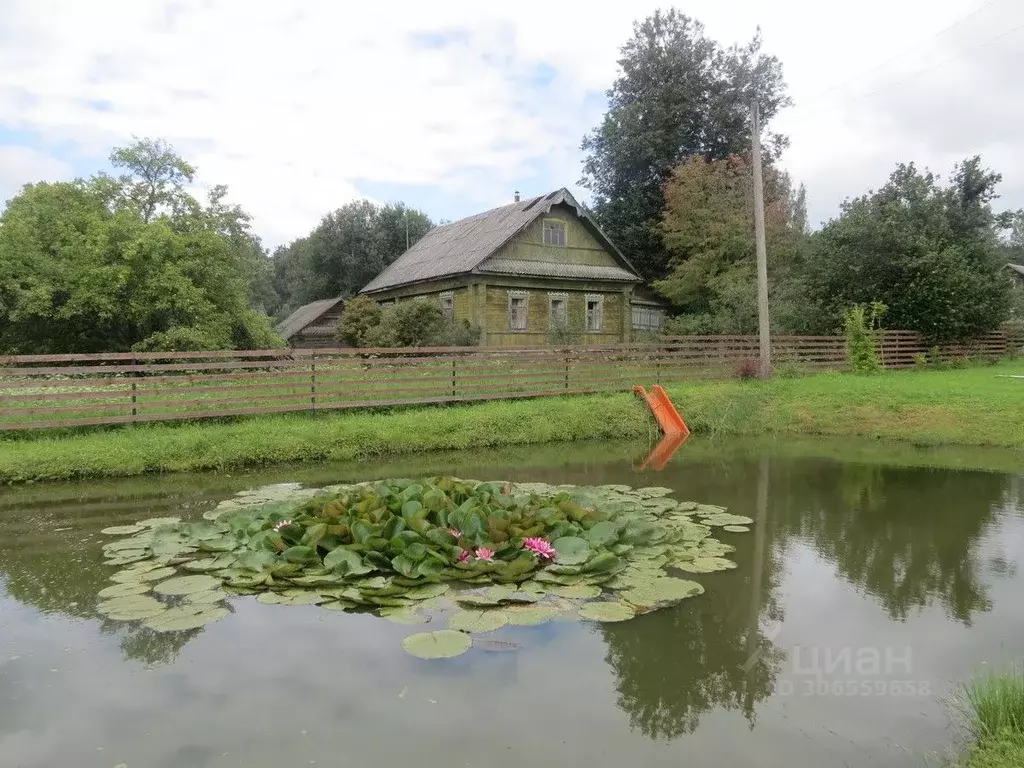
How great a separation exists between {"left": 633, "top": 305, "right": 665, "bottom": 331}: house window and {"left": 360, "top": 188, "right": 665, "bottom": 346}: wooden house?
33.4 inches

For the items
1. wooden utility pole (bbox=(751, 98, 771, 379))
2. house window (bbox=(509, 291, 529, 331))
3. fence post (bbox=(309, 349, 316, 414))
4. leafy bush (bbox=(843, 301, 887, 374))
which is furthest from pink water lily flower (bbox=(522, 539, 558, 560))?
house window (bbox=(509, 291, 529, 331))

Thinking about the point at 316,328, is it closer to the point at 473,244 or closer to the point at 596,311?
the point at 473,244

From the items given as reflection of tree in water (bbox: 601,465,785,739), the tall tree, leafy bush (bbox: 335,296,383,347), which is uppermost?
the tall tree

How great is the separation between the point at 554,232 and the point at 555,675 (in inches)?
877

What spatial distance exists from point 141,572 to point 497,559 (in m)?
2.79

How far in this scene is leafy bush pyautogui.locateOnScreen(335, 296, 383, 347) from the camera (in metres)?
24.6

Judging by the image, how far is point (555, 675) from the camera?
12.8 ft

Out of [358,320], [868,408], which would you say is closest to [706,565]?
[868,408]

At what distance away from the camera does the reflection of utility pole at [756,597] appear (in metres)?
3.81

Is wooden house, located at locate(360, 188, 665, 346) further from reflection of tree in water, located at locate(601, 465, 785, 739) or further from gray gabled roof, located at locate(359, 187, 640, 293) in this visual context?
reflection of tree in water, located at locate(601, 465, 785, 739)

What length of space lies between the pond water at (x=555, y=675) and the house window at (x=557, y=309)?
59.6 ft

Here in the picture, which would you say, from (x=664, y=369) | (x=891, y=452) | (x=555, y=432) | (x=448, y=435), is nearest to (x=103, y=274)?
(x=448, y=435)

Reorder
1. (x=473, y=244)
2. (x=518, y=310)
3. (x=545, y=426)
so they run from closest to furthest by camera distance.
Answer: (x=545, y=426)
(x=518, y=310)
(x=473, y=244)

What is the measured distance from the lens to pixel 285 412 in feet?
40.0
